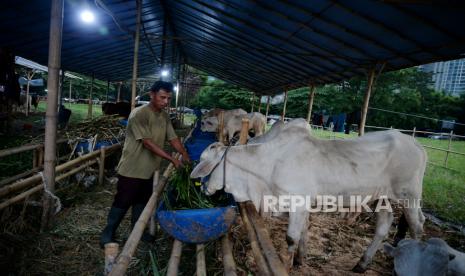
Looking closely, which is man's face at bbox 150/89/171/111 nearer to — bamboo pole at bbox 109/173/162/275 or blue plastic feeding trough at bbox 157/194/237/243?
bamboo pole at bbox 109/173/162/275

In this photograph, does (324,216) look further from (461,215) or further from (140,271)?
(140,271)

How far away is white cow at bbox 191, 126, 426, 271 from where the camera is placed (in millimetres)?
3033

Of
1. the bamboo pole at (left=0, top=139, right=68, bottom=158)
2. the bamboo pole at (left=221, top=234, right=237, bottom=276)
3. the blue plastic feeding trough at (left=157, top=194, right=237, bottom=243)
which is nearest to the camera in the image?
the bamboo pole at (left=221, top=234, right=237, bottom=276)

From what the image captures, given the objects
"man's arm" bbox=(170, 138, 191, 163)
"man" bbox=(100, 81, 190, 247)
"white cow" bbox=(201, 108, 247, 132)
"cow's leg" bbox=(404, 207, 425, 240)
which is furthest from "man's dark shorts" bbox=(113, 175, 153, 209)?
"white cow" bbox=(201, 108, 247, 132)

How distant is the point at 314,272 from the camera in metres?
3.37

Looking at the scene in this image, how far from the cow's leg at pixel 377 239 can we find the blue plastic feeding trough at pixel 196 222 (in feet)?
6.11

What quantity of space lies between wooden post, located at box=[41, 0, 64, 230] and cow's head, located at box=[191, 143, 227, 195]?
1.79 m

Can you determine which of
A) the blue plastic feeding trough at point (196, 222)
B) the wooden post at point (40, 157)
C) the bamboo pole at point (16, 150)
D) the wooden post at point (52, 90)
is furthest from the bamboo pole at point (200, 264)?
the wooden post at point (40, 157)

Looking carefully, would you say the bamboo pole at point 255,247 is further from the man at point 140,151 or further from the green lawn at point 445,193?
the green lawn at point 445,193

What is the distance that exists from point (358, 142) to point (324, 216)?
6.72ft

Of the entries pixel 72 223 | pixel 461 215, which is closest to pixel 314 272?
pixel 72 223

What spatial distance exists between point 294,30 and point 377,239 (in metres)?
4.18

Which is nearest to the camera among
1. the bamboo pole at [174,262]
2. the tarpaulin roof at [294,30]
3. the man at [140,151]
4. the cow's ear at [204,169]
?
the bamboo pole at [174,262]

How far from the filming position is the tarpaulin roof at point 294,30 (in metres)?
4.09
